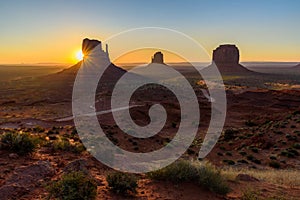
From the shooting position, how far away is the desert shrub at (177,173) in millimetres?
7160

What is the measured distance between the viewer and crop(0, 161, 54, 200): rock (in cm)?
585

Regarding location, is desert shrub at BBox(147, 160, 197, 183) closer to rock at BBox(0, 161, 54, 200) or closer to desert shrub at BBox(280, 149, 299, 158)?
rock at BBox(0, 161, 54, 200)

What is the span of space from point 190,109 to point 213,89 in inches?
1013

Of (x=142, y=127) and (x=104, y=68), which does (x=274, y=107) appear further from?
(x=104, y=68)

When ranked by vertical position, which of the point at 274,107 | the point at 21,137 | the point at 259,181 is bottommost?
the point at 274,107

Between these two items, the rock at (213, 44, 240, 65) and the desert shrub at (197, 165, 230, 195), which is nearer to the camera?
the desert shrub at (197, 165, 230, 195)

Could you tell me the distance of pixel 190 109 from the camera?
41938 millimetres

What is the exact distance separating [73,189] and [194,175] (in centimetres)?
320

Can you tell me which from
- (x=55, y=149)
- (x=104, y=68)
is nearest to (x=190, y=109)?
(x=55, y=149)

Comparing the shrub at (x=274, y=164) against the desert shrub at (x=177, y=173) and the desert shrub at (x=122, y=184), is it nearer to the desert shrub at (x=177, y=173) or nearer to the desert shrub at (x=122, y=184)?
the desert shrub at (x=177, y=173)

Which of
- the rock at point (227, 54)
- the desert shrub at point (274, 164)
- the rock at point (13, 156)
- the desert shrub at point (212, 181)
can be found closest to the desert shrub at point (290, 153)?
the desert shrub at point (274, 164)

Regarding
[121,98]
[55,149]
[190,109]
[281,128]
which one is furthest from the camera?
[121,98]

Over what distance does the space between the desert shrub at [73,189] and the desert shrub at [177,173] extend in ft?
7.15

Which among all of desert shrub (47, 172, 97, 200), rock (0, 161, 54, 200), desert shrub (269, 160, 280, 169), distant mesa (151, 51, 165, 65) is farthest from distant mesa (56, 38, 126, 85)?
desert shrub (47, 172, 97, 200)
